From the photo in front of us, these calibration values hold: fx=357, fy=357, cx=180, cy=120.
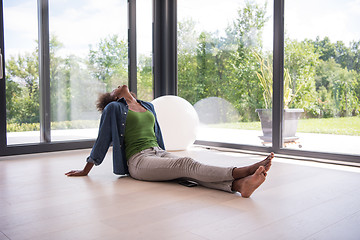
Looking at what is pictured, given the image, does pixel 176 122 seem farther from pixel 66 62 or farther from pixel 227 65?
pixel 66 62

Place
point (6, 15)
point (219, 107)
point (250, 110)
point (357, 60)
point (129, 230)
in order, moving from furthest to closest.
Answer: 1. point (219, 107)
2. point (250, 110)
3. point (6, 15)
4. point (357, 60)
5. point (129, 230)

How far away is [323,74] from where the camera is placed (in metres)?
3.86

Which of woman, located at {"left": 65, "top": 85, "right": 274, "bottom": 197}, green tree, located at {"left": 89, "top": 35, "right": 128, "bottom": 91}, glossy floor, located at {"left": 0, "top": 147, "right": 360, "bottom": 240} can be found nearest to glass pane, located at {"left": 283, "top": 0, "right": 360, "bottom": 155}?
glossy floor, located at {"left": 0, "top": 147, "right": 360, "bottom": 240}

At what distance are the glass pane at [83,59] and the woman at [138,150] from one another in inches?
70.8

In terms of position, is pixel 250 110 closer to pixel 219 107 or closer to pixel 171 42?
pixel 219 107

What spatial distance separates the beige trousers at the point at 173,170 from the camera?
93.4 inches

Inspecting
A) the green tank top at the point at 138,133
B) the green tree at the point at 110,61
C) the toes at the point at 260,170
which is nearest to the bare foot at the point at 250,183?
the toes at the point at 260,170

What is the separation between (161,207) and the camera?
6.98 feet

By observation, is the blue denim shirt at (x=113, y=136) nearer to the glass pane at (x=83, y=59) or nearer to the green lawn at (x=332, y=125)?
the glass pane at (x=83, y=59)

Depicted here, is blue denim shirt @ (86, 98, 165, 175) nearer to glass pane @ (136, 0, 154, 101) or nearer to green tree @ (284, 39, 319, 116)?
green tree @ (284, 39, 319, 116)

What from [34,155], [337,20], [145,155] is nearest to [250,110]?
[337,20]

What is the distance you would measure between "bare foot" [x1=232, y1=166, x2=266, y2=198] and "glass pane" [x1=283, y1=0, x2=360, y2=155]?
1.89 metres

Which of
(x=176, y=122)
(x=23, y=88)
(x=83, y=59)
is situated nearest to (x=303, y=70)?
(x=176, y=122)

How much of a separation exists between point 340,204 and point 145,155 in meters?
1.38
